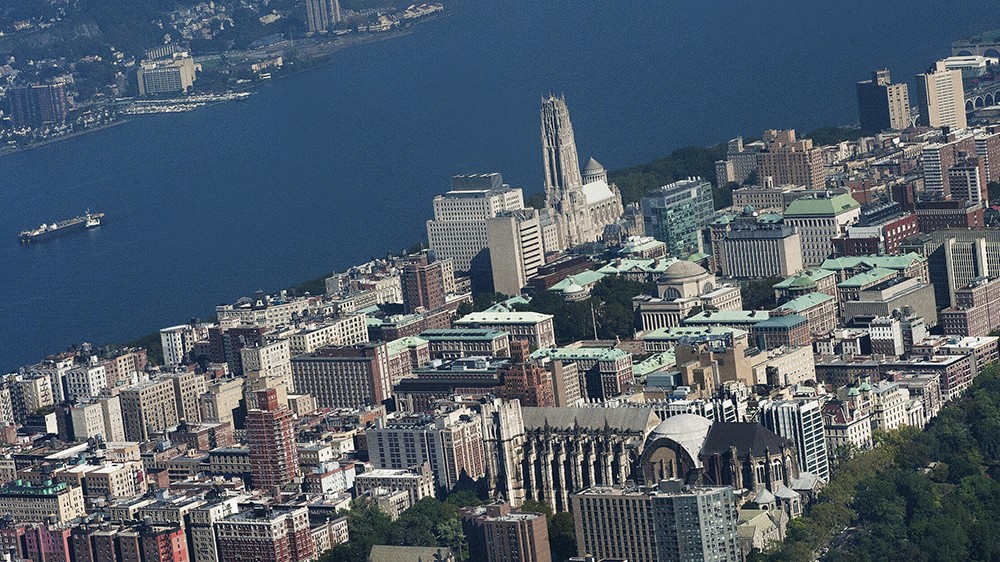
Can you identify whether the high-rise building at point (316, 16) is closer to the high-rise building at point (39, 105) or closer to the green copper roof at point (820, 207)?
the high-rise building at point (39, 105)

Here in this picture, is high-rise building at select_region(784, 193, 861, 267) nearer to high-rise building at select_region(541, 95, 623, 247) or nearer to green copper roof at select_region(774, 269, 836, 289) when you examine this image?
green copper roof at select_region(774, 269, 836, 289)

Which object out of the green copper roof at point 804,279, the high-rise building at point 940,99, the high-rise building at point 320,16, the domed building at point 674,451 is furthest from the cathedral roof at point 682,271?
the high-rise building at point 320,16

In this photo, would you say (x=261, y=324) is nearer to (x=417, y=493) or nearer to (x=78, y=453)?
(x=78, y=453)

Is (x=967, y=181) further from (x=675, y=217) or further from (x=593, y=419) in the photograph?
(x=593, y=419)

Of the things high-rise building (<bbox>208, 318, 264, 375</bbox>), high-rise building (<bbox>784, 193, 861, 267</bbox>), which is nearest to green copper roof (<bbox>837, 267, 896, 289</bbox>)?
high-rise building (<bbox>784, 193, 861, 267</bbox>)

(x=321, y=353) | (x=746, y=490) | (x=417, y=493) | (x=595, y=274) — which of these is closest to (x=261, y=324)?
(x=321, y=353)
